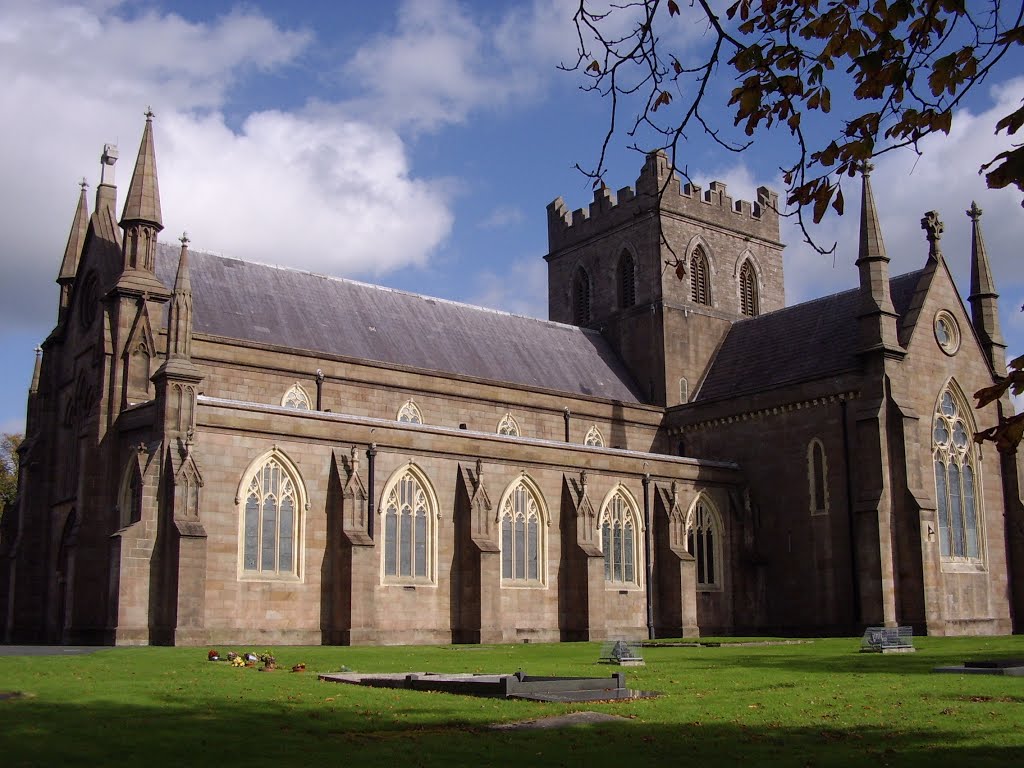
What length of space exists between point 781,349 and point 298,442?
24408 millimetres

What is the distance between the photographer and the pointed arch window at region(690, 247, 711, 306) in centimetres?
5834

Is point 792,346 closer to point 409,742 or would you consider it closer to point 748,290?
point 748,290

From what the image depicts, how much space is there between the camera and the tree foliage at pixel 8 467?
69.2 metres

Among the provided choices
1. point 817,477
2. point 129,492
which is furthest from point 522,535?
point 129,492

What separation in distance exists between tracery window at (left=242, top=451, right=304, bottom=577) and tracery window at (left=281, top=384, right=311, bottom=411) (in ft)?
19.8

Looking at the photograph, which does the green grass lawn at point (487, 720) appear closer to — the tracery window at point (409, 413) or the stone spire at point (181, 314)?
the stone spire at point (181, 314)

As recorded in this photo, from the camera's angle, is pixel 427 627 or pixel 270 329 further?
pixel 270 329

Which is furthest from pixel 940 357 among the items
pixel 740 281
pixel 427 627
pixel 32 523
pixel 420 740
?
pixel 420 740

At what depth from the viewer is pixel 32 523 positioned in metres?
42.6

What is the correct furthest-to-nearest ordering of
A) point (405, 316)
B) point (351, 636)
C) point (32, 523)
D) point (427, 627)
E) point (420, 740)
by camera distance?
point (405, 316) → point (32, 523) → point (427, 627) → point (351, 636) → point (420, 740)

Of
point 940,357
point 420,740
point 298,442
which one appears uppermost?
point 940,357

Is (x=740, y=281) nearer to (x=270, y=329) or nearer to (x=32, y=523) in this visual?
(x=270, y=329)

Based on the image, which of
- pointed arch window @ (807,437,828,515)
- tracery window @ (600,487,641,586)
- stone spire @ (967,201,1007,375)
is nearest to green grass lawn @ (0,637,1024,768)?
tracery window @ (600,487,641,586)

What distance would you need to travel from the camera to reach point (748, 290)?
200 ft
